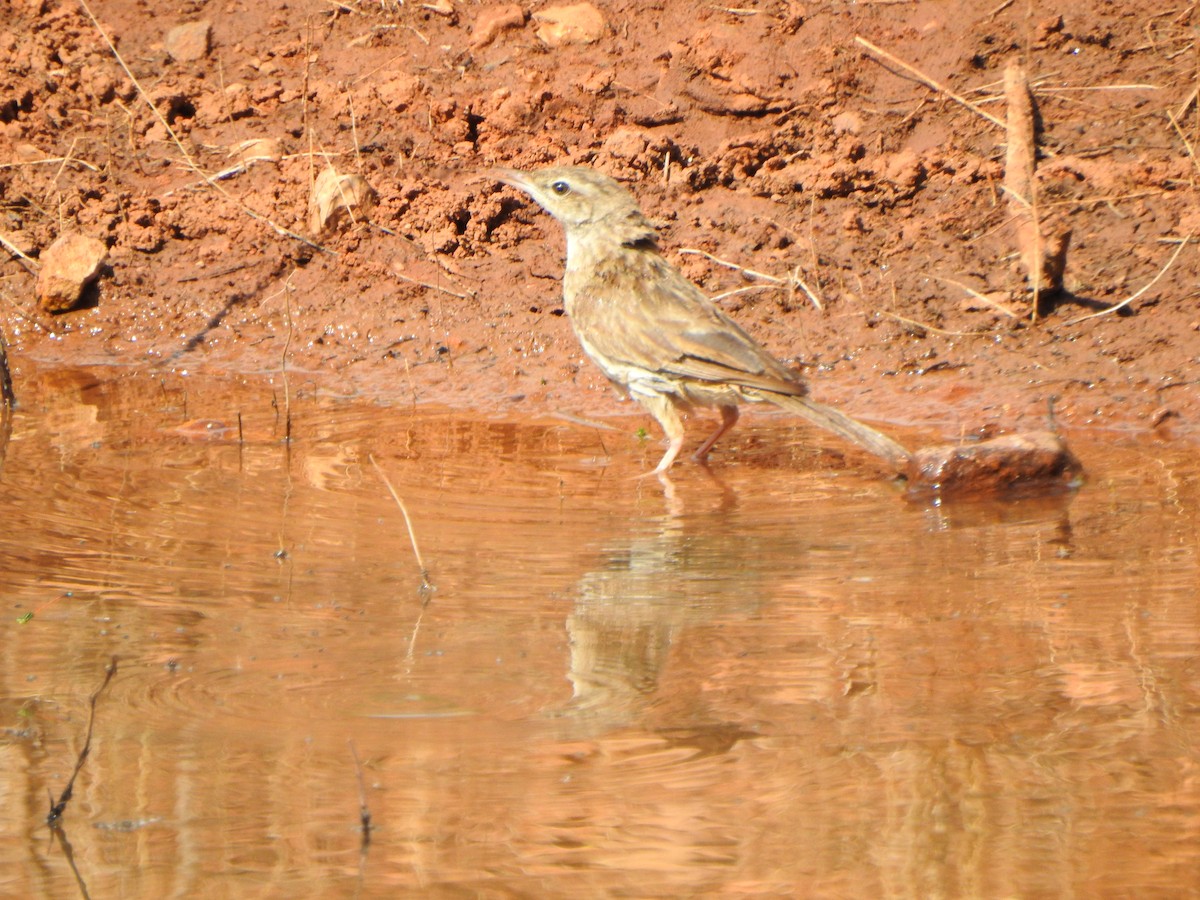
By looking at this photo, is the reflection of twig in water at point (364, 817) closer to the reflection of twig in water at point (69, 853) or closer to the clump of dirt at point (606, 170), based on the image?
the reflection of twig in water at point (69, 853)

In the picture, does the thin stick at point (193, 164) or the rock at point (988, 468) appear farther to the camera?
the thin stick at point (193, 164)

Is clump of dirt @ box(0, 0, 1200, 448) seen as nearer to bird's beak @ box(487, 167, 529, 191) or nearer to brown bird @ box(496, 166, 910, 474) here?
brown bird @ box(496, 166, 910, 474)

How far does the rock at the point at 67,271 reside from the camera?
8.60m

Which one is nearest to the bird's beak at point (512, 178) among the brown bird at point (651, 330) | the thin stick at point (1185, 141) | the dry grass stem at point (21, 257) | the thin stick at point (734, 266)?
the brown bird at point (651, 330)

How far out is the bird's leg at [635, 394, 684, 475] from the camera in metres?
6.54

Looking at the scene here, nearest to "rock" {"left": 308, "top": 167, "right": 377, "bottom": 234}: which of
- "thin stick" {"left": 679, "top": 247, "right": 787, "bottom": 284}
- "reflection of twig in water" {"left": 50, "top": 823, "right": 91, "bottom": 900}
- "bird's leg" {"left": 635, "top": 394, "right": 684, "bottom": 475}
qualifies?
"thin stick" {"left": 679, "top": 247, "right": 787, "bottom": 284}

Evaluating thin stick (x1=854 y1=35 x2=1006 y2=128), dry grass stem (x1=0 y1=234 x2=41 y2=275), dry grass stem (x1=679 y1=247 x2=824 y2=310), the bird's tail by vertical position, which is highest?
thin stick (x1=854 y1=35 x2=1006 y2=128)

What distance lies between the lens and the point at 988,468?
5.86m

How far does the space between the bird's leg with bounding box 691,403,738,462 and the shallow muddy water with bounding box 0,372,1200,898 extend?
417mm

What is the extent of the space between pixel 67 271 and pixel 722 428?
12.6 ft

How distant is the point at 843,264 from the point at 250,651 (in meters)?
4.88

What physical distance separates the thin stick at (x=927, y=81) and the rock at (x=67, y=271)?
175 inches

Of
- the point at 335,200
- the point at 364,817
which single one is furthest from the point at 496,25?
the point at 364,817

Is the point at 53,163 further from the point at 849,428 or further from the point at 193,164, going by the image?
the point at 849,428
